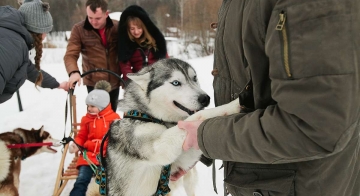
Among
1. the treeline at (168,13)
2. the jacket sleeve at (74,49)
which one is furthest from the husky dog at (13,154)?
the treeline at (168,13)

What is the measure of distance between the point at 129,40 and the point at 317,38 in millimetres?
2731

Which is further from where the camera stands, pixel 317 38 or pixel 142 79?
pixel 142 79

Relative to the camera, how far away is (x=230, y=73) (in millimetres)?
1140

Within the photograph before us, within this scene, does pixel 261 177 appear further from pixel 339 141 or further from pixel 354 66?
pixel 354 66

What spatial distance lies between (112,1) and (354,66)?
408 inches

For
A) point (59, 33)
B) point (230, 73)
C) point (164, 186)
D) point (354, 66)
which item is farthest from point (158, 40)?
point (59, 33)

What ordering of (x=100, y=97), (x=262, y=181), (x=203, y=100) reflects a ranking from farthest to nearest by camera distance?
(x=100, y=97) → (x=203, y=100) → (x=262, y=181)

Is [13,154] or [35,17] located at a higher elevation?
[35,17]

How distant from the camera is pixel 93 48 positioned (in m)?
3.39

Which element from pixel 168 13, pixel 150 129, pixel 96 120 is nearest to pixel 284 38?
pixel 150 129

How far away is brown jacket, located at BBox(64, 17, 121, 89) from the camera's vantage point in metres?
3.36

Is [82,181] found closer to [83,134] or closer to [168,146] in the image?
[83,134]

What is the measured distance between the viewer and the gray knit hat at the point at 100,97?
10.3ft

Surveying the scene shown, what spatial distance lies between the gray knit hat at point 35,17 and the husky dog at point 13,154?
1.11m
